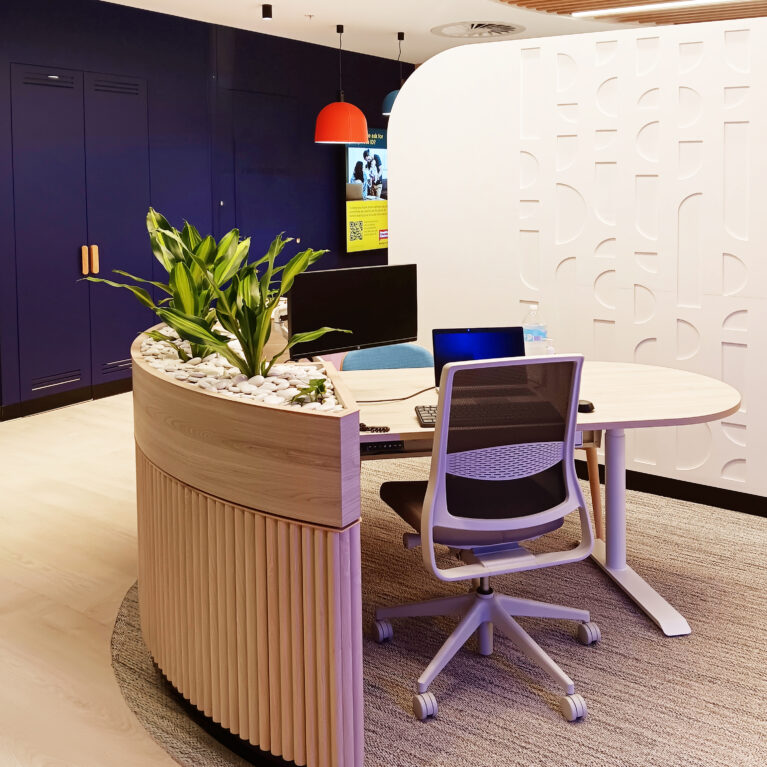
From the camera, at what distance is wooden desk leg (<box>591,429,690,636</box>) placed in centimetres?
351

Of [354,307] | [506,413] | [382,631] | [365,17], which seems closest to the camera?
[506,413]

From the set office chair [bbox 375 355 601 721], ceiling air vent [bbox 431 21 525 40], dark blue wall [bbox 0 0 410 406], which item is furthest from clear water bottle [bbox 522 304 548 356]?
ceiling air vent [bbox 431 21 525 40]

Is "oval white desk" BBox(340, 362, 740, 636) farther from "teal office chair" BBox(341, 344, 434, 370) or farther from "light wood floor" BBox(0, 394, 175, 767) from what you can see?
"light wood floor" BBox(0, 394, 175, 767)

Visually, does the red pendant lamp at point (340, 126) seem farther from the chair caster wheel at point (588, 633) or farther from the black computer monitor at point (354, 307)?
the chair caster wheel at point (588, 633)

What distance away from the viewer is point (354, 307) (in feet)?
12.4

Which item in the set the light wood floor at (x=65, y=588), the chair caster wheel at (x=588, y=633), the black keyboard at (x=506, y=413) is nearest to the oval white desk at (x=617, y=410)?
the chair caster wheel at (x=588, y=633)

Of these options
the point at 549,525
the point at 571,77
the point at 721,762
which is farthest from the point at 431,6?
the point at 721,762

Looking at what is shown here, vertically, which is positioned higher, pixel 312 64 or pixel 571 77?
pixel 312 64

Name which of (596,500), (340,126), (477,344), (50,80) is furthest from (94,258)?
(477,344)

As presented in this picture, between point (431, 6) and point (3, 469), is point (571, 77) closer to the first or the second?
point (431, 6)

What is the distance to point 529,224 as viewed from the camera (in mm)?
5105

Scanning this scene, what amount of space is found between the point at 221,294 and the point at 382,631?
1.35 metres

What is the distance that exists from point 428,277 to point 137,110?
10.5ft

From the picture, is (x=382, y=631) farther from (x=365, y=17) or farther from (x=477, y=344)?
(x=365, y=17)
